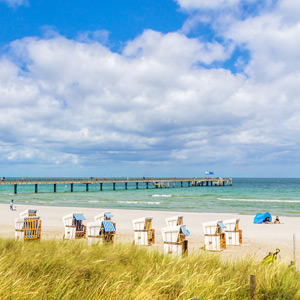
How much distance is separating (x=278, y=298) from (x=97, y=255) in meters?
3.36

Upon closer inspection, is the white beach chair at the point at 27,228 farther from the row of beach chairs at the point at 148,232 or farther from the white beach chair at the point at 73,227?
the white beach chair at the point at 73,227

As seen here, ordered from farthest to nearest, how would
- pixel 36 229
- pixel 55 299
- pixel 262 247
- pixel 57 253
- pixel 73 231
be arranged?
pixel 73 231
pixel 262 247
pixel 36 229
pixel 57 253
pixel 55 299

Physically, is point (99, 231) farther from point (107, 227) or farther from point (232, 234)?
point (232, 234)

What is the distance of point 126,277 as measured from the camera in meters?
5.25

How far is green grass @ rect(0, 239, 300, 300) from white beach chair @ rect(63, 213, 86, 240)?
6.72 metres

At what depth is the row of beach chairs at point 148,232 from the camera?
32.0 feet

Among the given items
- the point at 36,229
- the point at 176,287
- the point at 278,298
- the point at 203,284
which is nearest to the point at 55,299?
A: the point at 176,287

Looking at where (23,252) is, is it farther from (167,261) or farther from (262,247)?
(262,247)

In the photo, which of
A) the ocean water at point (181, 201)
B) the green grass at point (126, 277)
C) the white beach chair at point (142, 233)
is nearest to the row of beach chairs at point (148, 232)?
the white beach chair at point (142, 233)

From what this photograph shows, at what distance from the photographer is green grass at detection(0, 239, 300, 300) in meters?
4.39

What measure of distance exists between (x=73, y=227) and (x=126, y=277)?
29.1 feet

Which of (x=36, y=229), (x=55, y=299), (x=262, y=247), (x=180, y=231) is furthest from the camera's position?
(x=262, y=247)

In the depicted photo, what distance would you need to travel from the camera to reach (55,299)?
4113 mm

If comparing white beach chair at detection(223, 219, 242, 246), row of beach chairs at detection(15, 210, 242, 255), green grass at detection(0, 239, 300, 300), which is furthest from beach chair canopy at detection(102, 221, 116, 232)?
white beach chair at detection(223, 219, 242, 246)
